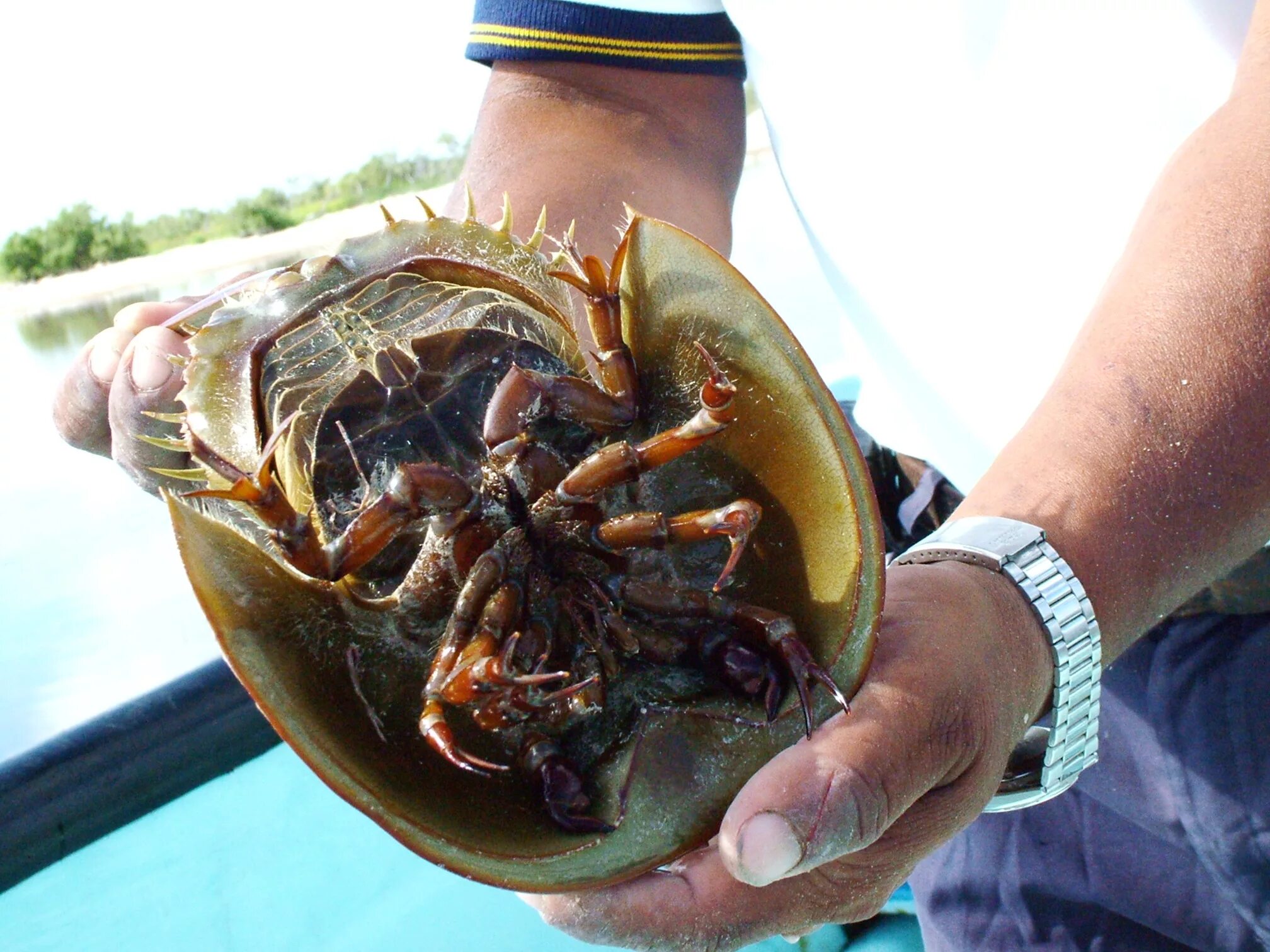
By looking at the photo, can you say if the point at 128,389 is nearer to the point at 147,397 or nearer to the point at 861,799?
the point at 147,397

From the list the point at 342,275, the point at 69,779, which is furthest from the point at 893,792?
the point at 69,779

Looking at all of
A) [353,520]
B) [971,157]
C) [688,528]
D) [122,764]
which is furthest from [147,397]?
[122,764]

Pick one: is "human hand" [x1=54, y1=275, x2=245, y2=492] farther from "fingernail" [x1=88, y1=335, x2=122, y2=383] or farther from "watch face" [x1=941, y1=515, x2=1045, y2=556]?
"watch face" [x1=941, y1=515, x2=1045, y2=556]

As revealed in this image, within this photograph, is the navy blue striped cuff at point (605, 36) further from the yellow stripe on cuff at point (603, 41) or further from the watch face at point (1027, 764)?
the watch face at point (1027, 764)

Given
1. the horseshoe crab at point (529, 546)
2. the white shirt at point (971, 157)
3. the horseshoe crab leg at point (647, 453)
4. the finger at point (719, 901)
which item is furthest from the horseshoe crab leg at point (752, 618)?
the white shirt at point (971, 157)

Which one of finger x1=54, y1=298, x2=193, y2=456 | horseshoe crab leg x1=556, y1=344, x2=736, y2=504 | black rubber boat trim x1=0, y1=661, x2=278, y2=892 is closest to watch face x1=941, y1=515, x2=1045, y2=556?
horseshoe crab leg x1=556, y1=344, x2=736, y2=504
